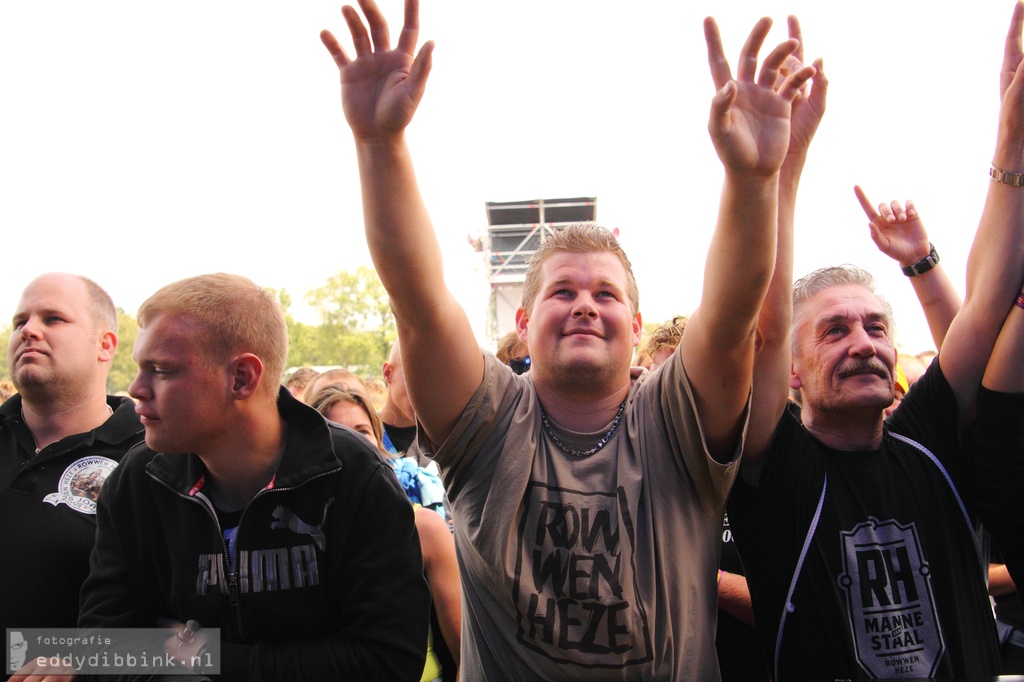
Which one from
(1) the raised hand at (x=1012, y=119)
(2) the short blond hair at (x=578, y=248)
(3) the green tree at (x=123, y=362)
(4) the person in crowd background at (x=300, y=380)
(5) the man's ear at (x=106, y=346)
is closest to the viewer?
(2) the short blond hair at (x=578, y=248)

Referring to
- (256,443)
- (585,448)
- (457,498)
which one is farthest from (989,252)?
(256,443)

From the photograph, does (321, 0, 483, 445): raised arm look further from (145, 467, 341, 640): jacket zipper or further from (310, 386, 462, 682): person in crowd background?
(310, 386, 462, 682): person in crowd background

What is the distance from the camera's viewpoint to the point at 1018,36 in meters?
2.11

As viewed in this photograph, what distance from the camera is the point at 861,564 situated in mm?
1743

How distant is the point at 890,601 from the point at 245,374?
5.94 feet

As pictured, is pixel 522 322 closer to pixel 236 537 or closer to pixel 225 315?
pixel 225 315

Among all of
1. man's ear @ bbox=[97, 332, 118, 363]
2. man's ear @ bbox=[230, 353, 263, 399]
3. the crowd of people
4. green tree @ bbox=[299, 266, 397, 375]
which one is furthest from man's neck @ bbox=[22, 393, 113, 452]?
green tree @ bbox=[299, 266, 397, 375]

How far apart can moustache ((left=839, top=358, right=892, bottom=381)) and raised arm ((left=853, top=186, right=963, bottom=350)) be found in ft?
1.60

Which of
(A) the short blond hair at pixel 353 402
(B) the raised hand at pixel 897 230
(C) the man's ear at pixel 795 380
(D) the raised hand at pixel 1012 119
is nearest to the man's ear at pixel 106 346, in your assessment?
(A) the short blond hair at pixel 353 402

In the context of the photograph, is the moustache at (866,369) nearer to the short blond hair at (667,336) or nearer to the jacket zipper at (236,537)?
the short blond hair at (667,336)

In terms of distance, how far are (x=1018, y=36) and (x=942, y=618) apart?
180 centimetres

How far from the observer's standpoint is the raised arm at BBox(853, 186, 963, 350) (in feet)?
7.67

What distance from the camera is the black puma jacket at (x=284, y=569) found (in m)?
1.63

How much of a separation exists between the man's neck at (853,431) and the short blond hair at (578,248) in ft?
2.27
